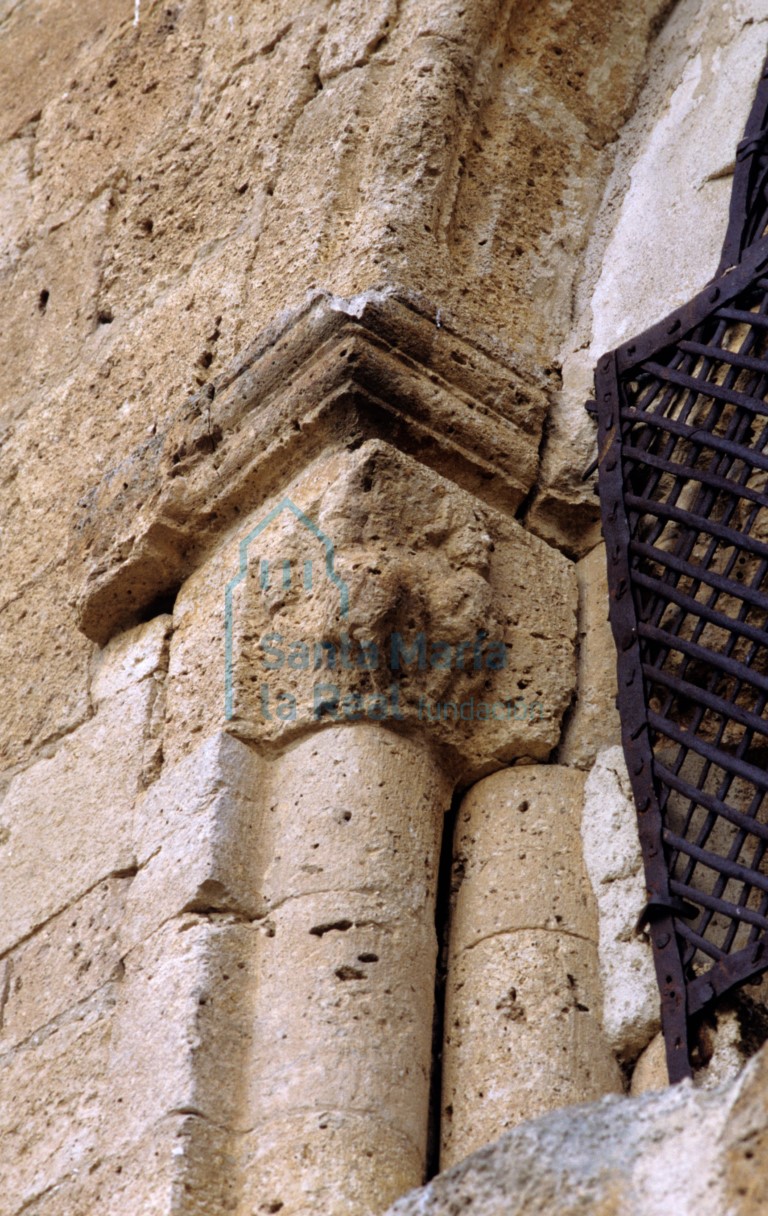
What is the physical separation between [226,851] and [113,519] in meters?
0.88

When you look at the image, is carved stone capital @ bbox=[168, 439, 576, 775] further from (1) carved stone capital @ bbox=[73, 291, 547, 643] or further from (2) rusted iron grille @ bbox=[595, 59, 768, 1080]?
(2) rusted iron grille @ bbox=[595, 59, 768, 1080]

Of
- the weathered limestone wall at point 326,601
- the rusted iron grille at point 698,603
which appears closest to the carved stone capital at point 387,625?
the weathered limestone wall at point 326,601

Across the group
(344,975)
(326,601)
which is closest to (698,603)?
(326,601)

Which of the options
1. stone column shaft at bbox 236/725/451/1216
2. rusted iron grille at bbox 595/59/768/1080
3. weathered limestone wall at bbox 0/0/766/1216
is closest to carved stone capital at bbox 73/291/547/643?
weathered limestone wall at bbox 0/0/766/1216

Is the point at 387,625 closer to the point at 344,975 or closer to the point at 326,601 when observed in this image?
the point at 326,601

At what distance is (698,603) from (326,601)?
58 centimetres

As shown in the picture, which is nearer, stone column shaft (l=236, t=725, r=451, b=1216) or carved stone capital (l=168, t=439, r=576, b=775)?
stone column shaft (l=236, t=725, r=451, b=1216)

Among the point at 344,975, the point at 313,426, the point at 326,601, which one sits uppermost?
the point at 313,426

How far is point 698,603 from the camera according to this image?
2.41m

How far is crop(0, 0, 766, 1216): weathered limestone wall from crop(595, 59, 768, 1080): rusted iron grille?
0.14 metres

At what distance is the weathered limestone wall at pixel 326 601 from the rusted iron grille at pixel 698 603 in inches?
5.4

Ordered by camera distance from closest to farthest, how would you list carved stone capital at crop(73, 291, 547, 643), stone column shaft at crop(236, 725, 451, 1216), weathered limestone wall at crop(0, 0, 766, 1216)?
stone column shaft at crop(236, 725, 451, 1216)
weathered limestone wall at crop(0, 0, 766, 1216)
carved stone capital at crop(73, 291, 547, 643)

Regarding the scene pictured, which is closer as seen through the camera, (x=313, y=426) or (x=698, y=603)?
(x=698, y=603)

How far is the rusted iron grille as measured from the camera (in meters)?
2.17
